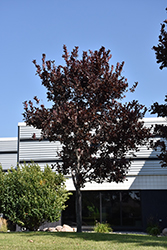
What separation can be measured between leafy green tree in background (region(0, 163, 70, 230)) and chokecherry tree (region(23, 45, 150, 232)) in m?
1.56

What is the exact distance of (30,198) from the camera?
45.5ft

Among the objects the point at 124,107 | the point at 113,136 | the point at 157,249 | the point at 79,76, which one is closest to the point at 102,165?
the point at 113,136

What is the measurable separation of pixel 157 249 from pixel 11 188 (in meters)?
7.87

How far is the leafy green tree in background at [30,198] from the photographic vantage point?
45.5ft

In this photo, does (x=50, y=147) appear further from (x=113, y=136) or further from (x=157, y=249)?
(x=157, y=249)

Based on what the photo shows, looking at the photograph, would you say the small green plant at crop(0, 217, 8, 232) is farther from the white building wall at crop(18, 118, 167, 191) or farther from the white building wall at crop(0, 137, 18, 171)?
the white building wall at crop(0, 137, 18, 171)

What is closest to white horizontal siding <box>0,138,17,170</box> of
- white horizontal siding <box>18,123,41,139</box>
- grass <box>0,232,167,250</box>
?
white horizontal siding <box>18,123,41,139</box>

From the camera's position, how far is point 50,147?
25359 millimetres

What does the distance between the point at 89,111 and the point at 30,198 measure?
4704mm

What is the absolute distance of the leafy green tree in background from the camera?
13.9 meters

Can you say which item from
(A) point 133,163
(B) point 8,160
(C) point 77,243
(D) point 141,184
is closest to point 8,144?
(B) point 8,160

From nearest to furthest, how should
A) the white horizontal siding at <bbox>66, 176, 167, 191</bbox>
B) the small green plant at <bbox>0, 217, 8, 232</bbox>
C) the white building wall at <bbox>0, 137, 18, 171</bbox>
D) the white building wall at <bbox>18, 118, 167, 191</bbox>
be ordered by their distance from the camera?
the small green plant at <bbox>0, 217, 8, 232</bbox>
the white horizontal siding at <bbox>66, 176, 167, 191</bbox>
the white building wall at <bbox>18, 118, 167, 191</bbox>
the white building wall at <bbox>0, 137, 18, 171</bbox>

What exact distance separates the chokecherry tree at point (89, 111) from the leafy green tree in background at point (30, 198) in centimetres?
156

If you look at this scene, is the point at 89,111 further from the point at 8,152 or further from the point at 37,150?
the point at 8,152
